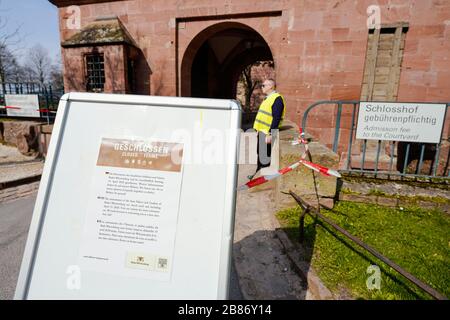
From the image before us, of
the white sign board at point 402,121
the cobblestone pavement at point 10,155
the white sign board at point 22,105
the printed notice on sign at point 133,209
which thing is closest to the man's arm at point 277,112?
the white sign board at point 402,121

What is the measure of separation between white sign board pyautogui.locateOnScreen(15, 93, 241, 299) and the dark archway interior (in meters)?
11.0

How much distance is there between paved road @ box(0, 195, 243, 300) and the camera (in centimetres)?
233

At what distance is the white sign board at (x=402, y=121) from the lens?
12.2ft

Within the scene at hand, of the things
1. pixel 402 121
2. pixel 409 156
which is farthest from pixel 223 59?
pixel 402 121

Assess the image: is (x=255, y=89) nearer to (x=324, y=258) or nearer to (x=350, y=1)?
(x=350, y=1)

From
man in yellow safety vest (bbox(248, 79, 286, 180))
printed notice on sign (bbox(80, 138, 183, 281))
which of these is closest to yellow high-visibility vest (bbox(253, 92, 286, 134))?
man in yellow safety vest (bbox(248, 79, 286, 180))

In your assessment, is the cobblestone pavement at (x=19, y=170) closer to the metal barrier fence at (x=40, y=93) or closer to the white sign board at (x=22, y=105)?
the metal barrier fence at (x=40, y=93)

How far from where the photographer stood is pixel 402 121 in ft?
12.6

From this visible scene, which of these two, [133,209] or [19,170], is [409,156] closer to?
[133,209]

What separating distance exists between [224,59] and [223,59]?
6cm

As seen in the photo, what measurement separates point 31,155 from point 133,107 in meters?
7.68

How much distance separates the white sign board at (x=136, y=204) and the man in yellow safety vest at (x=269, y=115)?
290 cm

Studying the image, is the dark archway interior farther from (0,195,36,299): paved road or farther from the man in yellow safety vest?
(0,195,36,299): paved road
